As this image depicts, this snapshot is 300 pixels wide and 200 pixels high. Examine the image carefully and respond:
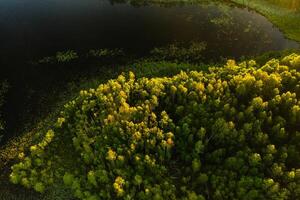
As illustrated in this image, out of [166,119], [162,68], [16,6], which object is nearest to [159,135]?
[166,119]

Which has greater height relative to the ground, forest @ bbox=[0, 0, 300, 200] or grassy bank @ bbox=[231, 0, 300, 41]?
grassy bank @ bbox=[231, 0, 300, 41]

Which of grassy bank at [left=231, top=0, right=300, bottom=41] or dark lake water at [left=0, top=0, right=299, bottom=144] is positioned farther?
grassy bank at [left=231, top=0, right=300, bottom=41]

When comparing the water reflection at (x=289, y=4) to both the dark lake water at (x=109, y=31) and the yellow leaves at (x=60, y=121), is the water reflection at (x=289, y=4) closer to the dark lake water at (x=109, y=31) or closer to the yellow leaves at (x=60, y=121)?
the dark lake water at (x=109, y=31)

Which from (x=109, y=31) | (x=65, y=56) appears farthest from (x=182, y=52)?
(x=65, y=56)

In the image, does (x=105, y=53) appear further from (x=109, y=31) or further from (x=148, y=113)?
(x=148, y=113)

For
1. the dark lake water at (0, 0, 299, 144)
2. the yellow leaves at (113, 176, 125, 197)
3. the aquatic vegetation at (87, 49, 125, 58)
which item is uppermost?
the dark lake water at (0, 0, 299, 144)

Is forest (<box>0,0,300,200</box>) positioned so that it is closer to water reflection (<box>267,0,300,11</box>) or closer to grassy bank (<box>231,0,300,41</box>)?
grassy bank (<box>231,0,300,41</box>)

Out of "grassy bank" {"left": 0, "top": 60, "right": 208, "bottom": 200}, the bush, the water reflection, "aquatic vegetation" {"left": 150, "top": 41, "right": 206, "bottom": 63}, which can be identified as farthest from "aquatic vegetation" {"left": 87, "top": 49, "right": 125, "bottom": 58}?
the water reflection

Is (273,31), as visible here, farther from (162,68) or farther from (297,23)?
(162,68)
